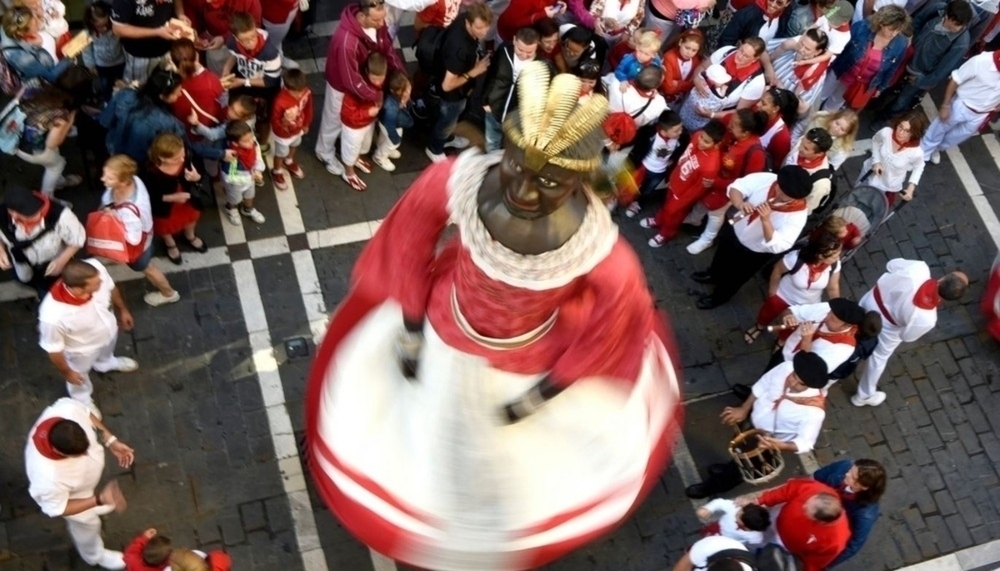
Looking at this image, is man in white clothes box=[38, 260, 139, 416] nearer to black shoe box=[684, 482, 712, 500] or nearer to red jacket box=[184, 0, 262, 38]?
red jacket box=[184, 0, 262, 38]

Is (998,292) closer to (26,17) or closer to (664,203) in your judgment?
(664,203)

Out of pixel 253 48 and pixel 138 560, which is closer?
pixel 138 560

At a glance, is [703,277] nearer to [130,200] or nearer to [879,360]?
[879,360]

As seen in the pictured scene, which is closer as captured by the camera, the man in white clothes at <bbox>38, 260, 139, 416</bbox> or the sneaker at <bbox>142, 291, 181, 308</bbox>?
the man in white clothes at <bbox>38, 260, 139, 416</bbox>

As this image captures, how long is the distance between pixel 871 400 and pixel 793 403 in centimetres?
186

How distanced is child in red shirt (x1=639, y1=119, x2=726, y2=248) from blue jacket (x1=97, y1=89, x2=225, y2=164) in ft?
12.4

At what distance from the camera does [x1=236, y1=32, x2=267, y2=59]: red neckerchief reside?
7527 millimetres

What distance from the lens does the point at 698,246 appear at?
871 cm

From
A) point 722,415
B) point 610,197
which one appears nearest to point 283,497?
point 722,415

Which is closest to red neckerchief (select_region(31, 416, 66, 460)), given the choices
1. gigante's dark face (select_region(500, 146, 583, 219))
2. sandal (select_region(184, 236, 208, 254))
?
sandal (select_region(184, 236, 208, 254))

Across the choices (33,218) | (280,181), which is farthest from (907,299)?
(33,218)

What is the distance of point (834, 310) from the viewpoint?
268 inches

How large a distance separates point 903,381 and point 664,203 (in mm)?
2451

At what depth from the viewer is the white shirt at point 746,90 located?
8.17 metres
